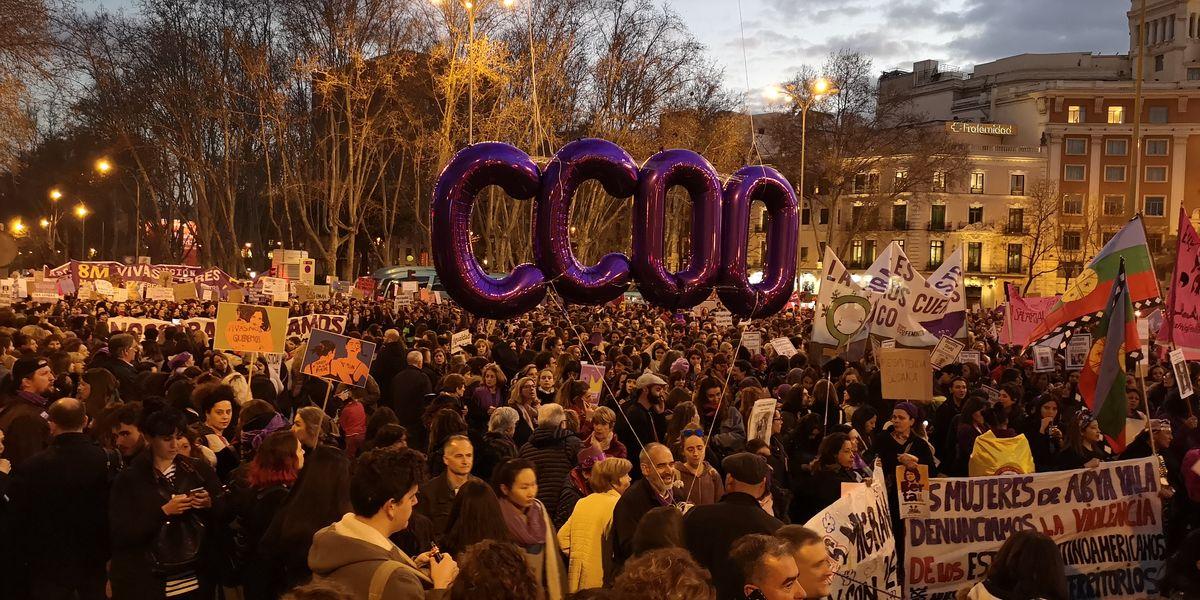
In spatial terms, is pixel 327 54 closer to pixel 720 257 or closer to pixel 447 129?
pixel 447 129

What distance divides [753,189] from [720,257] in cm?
68

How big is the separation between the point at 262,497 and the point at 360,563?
163 cm

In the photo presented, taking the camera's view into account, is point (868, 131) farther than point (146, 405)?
Yes

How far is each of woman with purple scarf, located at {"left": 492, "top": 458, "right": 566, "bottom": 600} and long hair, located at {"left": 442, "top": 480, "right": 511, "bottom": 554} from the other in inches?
11.6

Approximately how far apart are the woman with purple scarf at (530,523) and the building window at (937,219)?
2757 inches

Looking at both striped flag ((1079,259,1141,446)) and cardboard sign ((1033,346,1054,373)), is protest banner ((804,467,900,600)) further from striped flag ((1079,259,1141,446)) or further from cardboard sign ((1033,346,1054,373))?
cardboard sign ((1033,346,1054,373))

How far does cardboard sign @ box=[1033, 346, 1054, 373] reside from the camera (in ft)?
47.5

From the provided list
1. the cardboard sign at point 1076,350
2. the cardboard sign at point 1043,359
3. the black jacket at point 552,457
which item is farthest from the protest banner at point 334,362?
the cardboard sign at point 1076,350

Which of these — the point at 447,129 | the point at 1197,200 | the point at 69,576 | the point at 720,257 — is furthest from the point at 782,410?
the point at 1197,200

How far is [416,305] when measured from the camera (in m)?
29.4

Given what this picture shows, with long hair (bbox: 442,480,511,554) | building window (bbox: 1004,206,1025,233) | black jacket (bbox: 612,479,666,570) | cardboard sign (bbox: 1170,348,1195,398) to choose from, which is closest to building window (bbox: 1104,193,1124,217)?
building window (bbox: 1004,206,1025,233)

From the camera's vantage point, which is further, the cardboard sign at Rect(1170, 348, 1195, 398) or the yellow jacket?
the cardboard sign at Rect(1170, 348, 1195, 398)

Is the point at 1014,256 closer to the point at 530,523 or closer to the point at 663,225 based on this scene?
the point at 663,225

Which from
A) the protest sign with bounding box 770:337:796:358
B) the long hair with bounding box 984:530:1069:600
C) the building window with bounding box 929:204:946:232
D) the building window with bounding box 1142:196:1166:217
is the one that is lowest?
the protest sign with bounding box 770:337:796:358
